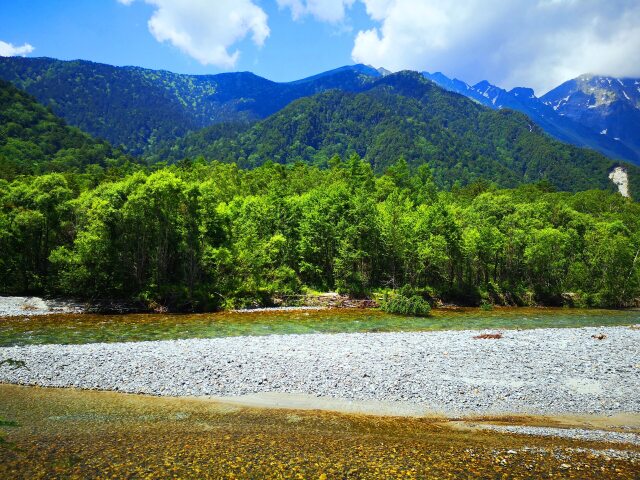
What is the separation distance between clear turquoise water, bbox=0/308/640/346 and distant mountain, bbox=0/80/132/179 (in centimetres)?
11988

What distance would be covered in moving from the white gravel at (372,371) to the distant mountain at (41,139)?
441ft

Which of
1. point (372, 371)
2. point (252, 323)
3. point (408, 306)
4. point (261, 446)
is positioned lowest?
point (261, 446)

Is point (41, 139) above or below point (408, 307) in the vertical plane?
above

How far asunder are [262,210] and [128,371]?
39966mm

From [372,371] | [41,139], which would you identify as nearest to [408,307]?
[372,371]

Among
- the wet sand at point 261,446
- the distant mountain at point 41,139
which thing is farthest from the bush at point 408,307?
the distant mountain at point 41,139

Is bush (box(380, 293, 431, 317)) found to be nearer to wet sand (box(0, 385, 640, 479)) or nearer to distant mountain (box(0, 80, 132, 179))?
wet sand (box(0, 385, 640, 479))

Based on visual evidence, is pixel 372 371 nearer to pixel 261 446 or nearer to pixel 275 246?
pixel 261 446

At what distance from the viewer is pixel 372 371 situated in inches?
799

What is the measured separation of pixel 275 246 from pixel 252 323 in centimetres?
1920

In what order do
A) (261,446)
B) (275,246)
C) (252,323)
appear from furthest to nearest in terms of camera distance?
(275,246), (252,323), (261,446)

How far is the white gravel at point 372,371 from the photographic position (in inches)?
698

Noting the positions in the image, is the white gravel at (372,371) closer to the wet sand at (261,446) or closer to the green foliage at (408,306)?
the wet sand at (261,446)

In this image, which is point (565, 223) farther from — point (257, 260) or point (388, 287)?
point (257, 260)
